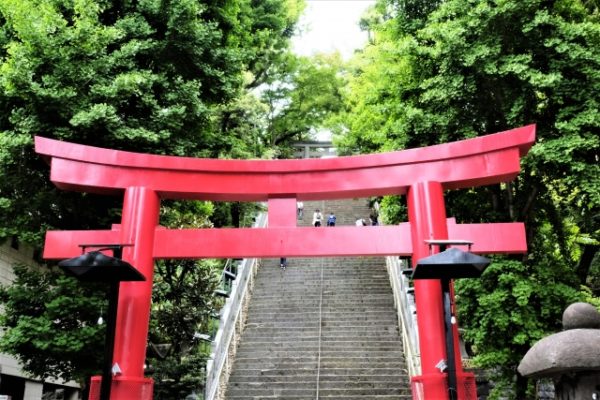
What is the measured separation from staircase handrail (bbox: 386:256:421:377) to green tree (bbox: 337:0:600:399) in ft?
3.76

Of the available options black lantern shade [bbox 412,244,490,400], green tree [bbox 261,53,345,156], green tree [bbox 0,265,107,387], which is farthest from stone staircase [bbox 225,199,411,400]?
green tree [bbox 261,53,345,156]

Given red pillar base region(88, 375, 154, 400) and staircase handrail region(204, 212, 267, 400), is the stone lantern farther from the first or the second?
staircase handrail region(204, 212, 267, 400)

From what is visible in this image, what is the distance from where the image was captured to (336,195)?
8.03 meters

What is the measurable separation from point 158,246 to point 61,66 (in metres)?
3.51

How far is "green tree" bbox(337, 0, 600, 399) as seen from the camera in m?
9.16

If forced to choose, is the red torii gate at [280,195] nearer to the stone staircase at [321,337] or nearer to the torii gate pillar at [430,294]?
the torii gate pillar at [430,294]

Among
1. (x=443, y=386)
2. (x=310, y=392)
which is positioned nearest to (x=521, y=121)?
(x=443, y=386)

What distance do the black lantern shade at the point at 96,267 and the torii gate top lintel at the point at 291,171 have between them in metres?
1.69

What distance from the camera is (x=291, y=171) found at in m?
7.98

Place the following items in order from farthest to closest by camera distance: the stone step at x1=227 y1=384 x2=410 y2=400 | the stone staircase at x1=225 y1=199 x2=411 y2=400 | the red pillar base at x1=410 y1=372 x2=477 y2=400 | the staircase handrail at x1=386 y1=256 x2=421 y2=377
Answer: the stone staircase at x1=225 y1=199 x2=411 y2=400
the stone step at x1=227 y1=384 x2=410 y2=400
the staircase handrail at x1=386 y1=256 x2=421 y2=377
the red pillar base at x1=410 y1=372 x2=477 y2=400

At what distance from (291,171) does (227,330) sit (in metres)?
5.19

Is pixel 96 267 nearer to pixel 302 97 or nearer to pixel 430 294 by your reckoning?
pixel 430 294

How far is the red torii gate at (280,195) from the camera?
725 centimetres

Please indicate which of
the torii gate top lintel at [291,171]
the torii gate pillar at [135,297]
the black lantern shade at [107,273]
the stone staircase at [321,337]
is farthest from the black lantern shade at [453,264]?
the stone staircase at [321,337]
